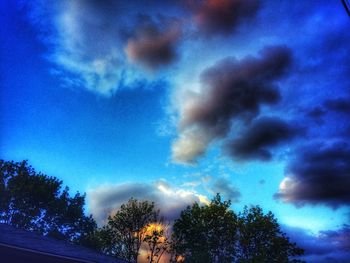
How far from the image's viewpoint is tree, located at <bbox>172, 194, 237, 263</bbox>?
5297 cm

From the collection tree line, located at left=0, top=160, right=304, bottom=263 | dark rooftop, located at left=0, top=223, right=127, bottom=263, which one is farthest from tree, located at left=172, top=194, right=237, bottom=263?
dark rooftop, located at left=0, top=223, right=127, bottom=263

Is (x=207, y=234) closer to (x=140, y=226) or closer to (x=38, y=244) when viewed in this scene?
(x=140, y=226)

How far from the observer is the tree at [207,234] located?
52969 mm

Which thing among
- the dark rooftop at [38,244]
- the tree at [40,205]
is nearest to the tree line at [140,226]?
the tree at [40,205]

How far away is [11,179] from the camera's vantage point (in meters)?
48.7

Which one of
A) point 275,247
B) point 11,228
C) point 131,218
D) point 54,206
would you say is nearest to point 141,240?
point 131,218

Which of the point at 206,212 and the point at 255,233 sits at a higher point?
the point at 206,212

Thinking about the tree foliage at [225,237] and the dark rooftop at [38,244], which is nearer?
the dark rooftop at [38,244]

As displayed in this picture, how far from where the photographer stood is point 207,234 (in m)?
54.3

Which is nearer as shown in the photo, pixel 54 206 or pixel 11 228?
pixel 11 228

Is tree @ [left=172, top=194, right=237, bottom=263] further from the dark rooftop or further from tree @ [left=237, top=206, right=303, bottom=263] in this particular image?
the dark rooftop

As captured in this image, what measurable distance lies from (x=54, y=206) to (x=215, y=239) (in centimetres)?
2663

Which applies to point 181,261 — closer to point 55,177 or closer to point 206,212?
point 206,212

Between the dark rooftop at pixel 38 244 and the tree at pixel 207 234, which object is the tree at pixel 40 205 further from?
the dark rooftop at pixel 38 244
